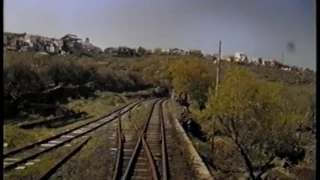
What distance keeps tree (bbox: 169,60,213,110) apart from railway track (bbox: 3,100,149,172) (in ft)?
0.71

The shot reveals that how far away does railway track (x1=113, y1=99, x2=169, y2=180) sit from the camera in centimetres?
185

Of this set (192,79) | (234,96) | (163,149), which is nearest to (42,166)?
(163,149)

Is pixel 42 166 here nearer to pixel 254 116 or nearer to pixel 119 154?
pixel 119 154

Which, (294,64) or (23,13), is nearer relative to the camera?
(23,13)

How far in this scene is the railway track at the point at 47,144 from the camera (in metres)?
1.80

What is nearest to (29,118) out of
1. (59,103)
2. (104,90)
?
(59,103)

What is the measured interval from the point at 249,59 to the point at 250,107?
6.8 inches

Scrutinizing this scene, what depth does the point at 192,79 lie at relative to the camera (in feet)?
6.47

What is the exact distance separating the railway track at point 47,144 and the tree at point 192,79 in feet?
0.71

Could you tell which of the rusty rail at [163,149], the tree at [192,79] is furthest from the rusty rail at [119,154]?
the tree at [192,79]

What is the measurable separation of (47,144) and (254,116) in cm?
73

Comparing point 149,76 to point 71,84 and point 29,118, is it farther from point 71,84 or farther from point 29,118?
point 29,118

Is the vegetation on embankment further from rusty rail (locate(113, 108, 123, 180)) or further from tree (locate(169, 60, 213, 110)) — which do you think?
rusty rail (locate(113, 108, 123, 180))

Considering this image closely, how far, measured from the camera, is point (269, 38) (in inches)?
76.2
